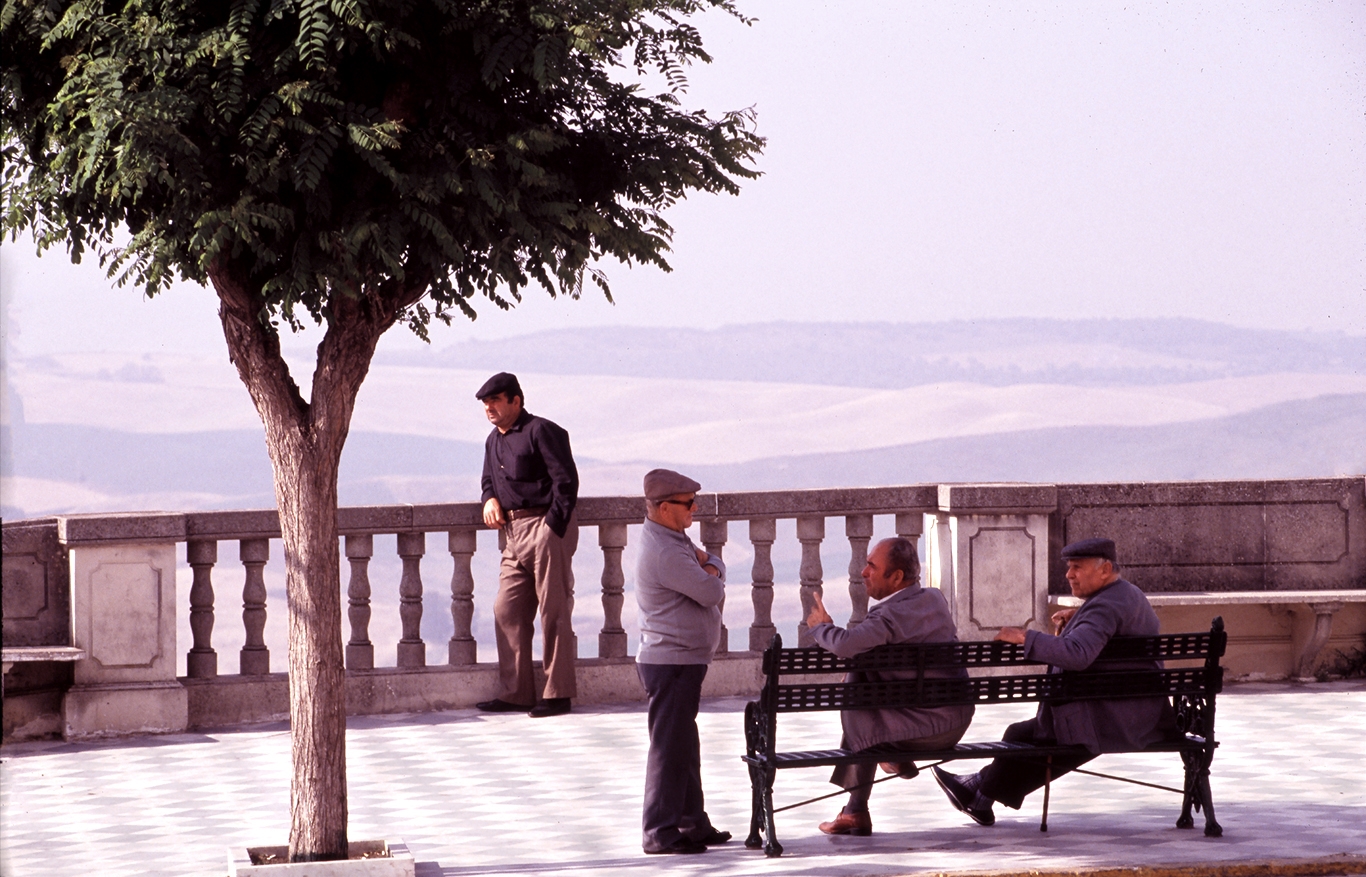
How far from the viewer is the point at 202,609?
35.4ft

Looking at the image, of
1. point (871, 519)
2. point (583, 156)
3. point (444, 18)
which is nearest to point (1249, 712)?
point (871, 519)

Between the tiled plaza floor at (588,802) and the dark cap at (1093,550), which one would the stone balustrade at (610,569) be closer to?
the tiled plaza floor at (588,802)

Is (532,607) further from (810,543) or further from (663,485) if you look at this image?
(663,485)

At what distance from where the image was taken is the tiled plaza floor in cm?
714

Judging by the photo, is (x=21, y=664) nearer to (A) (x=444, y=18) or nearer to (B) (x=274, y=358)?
(B) (x=274, y=358)

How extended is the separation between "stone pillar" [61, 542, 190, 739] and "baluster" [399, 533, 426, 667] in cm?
139

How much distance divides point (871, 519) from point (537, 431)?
2.36 meters

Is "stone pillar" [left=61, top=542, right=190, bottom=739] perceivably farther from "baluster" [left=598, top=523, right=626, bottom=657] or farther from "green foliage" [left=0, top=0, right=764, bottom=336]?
"green foliage" [left=0, top=0, right=764, bottom=336]

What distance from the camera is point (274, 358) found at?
6691mm

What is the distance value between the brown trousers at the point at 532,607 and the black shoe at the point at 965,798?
11.8 ft

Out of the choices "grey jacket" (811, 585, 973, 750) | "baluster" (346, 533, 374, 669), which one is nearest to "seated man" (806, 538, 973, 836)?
"grey jacket" (811, 585, 973, 750)

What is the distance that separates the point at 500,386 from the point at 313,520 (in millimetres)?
4193

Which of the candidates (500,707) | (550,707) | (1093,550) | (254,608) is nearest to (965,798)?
(1093,550)

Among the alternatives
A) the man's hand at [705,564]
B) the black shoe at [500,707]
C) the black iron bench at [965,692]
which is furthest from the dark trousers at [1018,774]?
the black shoe at [500,707]
